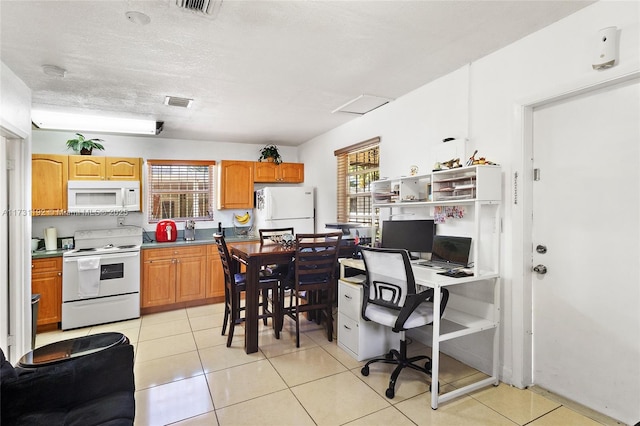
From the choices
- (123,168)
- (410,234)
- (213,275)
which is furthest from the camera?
(213,275)

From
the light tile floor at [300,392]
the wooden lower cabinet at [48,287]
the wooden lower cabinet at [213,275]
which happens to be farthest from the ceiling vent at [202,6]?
the wooden lower cabinet at [48,287]

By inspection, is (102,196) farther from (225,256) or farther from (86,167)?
(225,256)

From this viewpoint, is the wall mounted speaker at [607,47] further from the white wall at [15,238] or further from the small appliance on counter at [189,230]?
the small appliance on counter at [189,230]

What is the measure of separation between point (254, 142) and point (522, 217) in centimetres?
433

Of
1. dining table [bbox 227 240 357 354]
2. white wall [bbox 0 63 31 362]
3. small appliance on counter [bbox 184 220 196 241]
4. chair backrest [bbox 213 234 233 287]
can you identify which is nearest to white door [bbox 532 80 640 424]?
dining table [bbox 227 240 357 354]

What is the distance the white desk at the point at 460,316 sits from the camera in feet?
7.47

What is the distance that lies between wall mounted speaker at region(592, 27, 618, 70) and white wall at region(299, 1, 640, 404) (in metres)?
0.04

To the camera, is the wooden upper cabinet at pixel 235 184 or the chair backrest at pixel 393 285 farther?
the wooden upper cabinet at pixel 235 184

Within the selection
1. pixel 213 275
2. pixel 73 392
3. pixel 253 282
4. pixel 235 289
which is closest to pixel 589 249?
pixel 253 282

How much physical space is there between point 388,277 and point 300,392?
1.07 m

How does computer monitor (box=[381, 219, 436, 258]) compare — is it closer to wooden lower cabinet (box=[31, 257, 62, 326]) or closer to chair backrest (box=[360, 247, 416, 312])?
chair backrest (box=[360, 247, 416, 312])

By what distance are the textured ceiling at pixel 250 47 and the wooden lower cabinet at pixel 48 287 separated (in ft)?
5.79

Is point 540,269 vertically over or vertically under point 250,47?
under

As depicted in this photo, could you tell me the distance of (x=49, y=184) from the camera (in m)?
4.10
